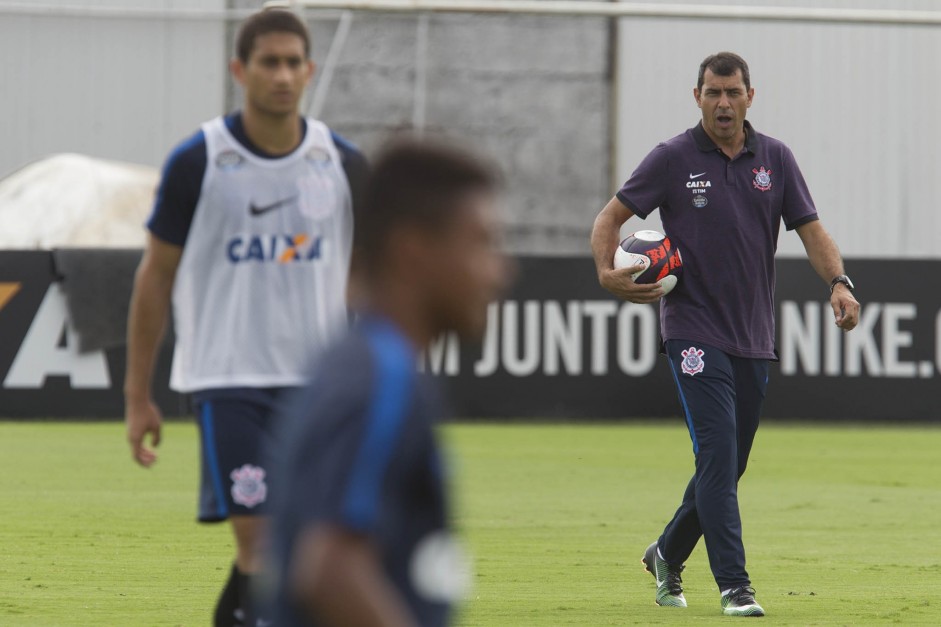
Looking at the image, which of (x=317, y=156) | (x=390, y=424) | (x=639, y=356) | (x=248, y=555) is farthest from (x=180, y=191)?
(x=639, y=356)

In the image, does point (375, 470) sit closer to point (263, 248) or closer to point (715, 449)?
point (263, 248)

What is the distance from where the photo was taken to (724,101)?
7547 millimetres

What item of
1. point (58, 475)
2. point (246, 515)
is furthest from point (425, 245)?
point (58, 475)

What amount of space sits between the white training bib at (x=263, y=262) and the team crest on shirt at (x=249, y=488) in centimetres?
27

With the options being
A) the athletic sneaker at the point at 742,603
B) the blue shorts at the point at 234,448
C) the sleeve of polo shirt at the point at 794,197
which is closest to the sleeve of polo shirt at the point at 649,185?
the sleeve of polo shirt at the point at 794,197

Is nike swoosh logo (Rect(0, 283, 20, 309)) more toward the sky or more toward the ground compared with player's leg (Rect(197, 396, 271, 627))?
more toward the ground

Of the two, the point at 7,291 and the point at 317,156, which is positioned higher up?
the point at 317,156

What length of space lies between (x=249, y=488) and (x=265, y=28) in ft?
4.34

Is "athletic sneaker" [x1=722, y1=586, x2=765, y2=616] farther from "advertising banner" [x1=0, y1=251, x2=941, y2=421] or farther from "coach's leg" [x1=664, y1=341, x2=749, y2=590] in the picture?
"advertising banner" [x1=0, y1=251, x2=941, y2=421]

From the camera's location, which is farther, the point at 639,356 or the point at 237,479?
the point at 639,356

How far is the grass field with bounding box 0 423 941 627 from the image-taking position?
300 inches

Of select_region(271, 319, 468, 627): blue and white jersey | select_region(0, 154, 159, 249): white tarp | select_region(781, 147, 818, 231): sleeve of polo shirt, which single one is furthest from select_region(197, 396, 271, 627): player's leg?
select_region(0, 154, 159, 249): white tarp

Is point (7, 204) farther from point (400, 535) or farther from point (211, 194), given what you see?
point (400, 535)

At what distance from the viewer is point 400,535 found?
2590 millimetres
